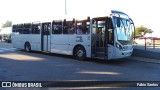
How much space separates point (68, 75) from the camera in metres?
11.8

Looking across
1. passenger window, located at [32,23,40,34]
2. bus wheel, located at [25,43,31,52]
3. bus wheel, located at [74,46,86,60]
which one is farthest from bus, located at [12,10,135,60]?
bus wheel, located at [25,43,31,52]

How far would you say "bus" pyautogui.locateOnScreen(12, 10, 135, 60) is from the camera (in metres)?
15.9

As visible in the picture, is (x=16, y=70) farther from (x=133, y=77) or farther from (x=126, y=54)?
(x=126, y=54)

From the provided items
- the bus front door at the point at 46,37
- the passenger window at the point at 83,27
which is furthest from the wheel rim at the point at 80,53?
the bus front door at the point at 46,37

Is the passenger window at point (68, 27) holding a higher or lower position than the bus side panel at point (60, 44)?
higher

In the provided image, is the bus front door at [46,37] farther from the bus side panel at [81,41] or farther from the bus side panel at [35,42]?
the bus side panel at [81,41]

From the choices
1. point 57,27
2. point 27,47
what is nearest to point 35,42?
point 27,47

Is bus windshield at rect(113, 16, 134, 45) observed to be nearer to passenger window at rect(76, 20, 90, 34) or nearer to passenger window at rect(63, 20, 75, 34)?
passenger window at rect(76, 20, 90, 34)

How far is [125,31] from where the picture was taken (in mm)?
16578

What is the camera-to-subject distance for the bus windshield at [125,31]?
52.6 ft

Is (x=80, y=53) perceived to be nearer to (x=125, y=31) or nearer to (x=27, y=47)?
(x=125, y=31)

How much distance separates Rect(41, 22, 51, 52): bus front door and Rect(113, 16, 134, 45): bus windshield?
618 centimetres

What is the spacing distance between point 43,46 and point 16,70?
27.6 ft

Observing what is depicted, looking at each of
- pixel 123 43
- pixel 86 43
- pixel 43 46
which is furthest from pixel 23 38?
A: pixel 123 43
